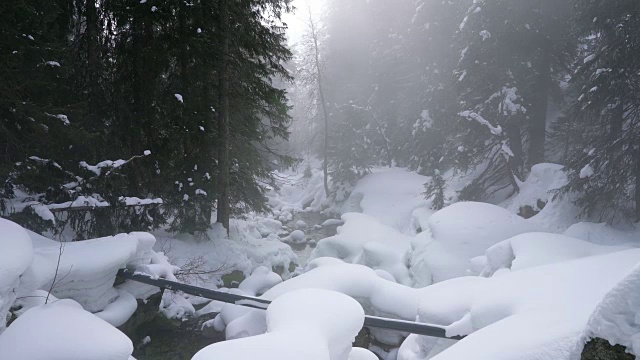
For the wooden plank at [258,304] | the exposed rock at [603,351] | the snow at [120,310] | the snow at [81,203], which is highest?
the exposed rock at [603,351]

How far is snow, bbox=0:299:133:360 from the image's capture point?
11.6ft

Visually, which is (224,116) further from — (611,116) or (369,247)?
(611,116)

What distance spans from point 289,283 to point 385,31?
2450 cm

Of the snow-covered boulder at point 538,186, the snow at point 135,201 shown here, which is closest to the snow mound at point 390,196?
the snow-covered boulder at point 538,186

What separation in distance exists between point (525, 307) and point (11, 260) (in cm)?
592

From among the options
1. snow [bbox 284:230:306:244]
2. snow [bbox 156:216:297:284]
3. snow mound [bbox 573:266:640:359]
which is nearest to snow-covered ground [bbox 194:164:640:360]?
snow mound [bbox 573:266:640:359]

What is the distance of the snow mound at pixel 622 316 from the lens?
2.36 metres

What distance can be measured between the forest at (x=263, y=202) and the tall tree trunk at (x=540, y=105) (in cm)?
9

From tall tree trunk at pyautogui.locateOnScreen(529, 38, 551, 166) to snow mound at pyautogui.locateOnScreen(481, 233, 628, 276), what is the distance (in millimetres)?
10142

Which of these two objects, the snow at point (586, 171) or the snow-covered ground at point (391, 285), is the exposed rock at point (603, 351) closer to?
the snow-covered ground at point (391, 285)

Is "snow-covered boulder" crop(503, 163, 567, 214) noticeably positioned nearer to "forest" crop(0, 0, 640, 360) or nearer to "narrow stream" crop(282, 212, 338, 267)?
"forest" crop(0, 0, 640, 360)

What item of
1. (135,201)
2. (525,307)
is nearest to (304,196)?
(135,201)

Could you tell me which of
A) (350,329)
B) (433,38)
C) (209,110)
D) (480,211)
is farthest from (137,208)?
(433,38)

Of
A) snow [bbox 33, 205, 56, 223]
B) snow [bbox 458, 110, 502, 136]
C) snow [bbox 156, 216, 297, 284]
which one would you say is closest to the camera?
snow [bbox 33, 205, 56, 223]
